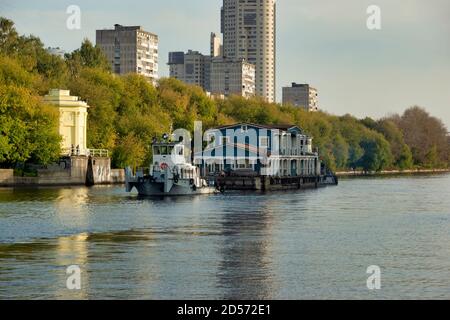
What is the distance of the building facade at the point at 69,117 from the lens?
134 meters

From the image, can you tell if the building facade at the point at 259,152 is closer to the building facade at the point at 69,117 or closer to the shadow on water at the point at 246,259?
the building facade at the point at 69,117

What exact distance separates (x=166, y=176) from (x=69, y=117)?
38.4m

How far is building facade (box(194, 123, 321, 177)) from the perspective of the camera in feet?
430

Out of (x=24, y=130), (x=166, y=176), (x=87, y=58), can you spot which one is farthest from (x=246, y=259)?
(x=87, y=58)

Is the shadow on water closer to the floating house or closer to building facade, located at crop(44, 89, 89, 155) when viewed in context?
the floating house

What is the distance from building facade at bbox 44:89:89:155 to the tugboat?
32.5 meters

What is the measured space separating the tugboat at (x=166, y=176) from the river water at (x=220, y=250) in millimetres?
13476

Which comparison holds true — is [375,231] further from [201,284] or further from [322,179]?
[322,179]

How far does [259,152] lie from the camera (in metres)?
134

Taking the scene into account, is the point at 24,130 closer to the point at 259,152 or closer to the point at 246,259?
the point at 259,152
